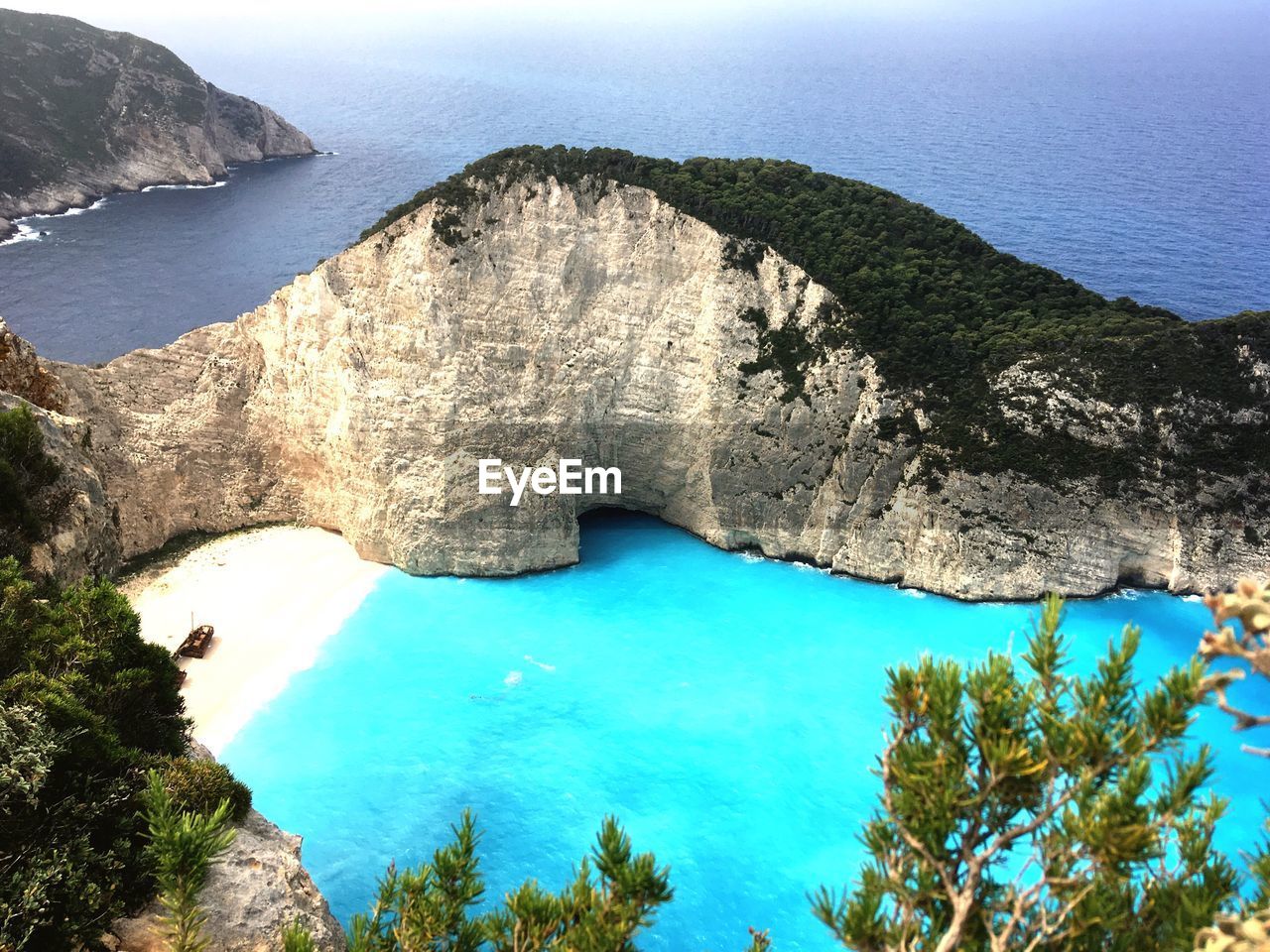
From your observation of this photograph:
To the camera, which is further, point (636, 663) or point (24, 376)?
point (636, 663)

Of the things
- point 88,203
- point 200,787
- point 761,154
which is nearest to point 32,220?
point 88,203

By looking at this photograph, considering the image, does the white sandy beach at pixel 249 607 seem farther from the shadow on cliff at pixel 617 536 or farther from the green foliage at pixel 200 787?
the green foliage at pixel 200 787

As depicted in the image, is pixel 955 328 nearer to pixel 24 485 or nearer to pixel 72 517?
pixel 72 517

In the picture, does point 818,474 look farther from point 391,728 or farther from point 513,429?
point 391,728

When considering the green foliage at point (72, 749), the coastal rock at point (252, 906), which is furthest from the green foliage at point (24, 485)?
the coastal rock at point (252, 906)

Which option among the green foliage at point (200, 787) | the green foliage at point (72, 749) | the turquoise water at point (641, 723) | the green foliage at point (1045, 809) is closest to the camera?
the green foliage at point (1045, 809)

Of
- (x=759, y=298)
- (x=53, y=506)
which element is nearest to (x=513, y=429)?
(x=759, y=298)

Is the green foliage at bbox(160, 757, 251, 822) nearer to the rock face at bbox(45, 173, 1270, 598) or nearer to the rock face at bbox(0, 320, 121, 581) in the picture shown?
the rock face at bbox(0, 320, 121, 581)
